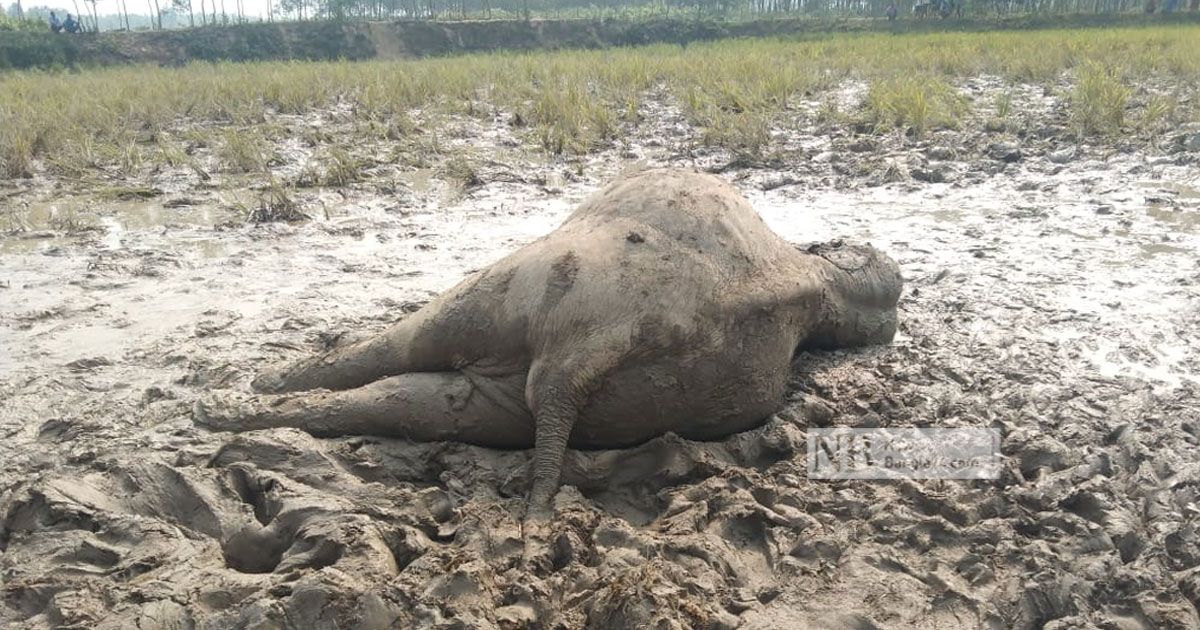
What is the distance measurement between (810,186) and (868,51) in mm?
11319

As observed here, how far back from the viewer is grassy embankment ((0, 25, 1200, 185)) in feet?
→ 26.7

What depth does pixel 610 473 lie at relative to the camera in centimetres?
295

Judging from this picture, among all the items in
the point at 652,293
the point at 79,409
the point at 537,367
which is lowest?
the point at 79,409

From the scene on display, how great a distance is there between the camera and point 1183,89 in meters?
9.79

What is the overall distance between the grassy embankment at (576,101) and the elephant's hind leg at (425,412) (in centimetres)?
A: 456

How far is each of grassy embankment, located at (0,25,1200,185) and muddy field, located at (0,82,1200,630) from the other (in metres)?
2.53

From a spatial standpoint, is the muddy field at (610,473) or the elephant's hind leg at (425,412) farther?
the elephant's hind leg at (425,412)

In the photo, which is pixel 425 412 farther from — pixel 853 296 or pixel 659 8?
pixel 659 8

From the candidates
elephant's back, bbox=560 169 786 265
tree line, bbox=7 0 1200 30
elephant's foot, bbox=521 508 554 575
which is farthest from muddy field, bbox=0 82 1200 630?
tree line, bbox=7 0 1200 30

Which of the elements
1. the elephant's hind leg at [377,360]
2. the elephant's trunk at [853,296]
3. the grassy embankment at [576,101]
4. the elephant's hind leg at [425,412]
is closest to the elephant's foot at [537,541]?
the elephant's hind leg at [425,412]

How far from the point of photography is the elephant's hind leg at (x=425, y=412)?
10.2ft

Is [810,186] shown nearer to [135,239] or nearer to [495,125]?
[495,125]

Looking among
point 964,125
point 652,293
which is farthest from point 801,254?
point 964,125

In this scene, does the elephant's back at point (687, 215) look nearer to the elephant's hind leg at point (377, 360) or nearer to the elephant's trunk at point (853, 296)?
the elephant's trunk at point (853, 296)
